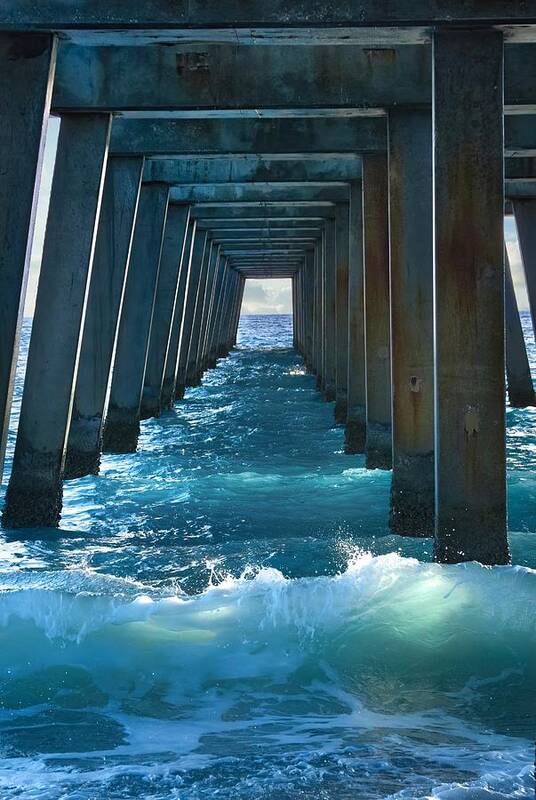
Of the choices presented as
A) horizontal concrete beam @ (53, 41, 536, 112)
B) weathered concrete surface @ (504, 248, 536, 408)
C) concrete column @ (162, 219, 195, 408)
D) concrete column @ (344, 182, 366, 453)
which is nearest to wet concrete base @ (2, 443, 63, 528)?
horizontal concrete beam @ (53, 41, 536, 112)

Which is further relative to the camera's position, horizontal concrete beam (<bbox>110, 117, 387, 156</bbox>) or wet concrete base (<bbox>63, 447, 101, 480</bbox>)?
wet concrete base (<bbox>63, 447, 101, 480</bbox>)

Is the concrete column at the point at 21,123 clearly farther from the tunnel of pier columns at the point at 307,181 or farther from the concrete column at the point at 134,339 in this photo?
the concrete column at the point at 134,339

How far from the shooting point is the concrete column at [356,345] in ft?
46.8

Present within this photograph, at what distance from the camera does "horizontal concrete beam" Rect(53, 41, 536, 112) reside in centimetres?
901

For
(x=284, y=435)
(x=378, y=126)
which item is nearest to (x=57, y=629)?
(x=378, y=126)

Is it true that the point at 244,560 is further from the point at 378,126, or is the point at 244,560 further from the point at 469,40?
the point at 378,126

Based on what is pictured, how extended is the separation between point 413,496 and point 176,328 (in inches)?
480

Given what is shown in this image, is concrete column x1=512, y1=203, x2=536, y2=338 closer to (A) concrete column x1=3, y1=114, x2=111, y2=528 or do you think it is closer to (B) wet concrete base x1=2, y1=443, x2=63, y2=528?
(A) concrete column x1=3, y1=114, x2=111, y2=528

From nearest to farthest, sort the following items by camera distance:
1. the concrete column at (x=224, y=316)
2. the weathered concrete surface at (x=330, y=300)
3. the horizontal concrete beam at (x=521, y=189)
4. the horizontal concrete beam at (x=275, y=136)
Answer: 1. the horizontal concrete beam at (x=275, y=136)
2. the horizontal concrete beam at (x=521, y=189)
3. the weathered concrete surface at (x=330, y=300)
4. the concrete column at (x=224, y=316)

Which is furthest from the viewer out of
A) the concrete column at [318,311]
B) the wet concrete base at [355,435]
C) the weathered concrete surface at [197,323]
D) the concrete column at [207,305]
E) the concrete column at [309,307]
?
the concrete column at [309,307]

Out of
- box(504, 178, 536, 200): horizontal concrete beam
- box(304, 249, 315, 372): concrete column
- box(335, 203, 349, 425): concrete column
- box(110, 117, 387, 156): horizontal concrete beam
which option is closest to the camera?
box(110, 117, 387, 156): horizontal concrete beam

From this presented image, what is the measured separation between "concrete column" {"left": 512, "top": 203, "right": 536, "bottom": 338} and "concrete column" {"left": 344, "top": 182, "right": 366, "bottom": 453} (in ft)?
15.3

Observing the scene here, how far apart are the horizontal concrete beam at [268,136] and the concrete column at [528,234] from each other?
278 inches

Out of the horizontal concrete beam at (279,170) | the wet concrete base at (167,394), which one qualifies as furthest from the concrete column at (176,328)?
the horizontal concrete beam at (279,170)
